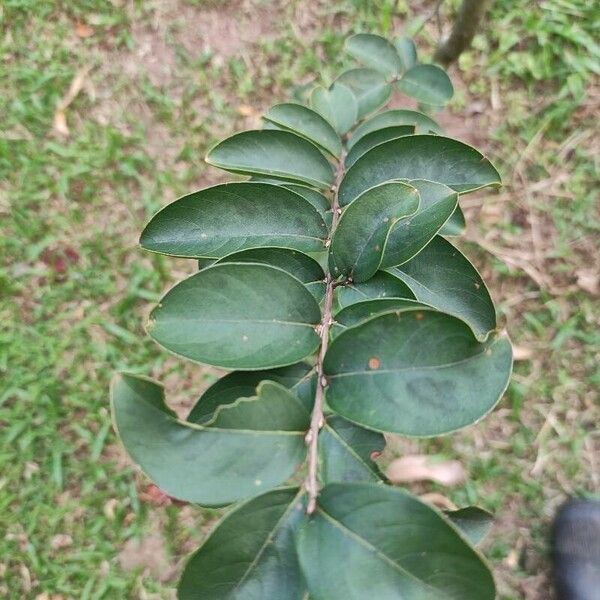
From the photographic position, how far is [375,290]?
99 centimetres

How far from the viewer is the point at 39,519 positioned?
2234 mm

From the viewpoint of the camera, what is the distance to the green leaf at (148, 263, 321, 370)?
0.84 metres

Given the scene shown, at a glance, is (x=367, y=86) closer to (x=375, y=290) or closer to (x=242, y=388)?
(x=375, y=290)

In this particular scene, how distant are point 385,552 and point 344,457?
0.20 m

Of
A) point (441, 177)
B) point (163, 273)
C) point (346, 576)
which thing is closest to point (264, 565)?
point (346, 576)

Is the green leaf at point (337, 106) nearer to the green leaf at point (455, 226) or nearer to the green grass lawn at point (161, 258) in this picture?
the green leaf at point (455, 226)

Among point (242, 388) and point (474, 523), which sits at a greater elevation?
point (242, 388)

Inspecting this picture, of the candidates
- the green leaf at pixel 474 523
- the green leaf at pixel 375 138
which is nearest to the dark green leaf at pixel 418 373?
the green leaf at pixel 474 523

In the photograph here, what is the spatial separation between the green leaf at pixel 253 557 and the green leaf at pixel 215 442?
0.03 metres

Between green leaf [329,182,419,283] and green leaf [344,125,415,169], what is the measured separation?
0.30 meters

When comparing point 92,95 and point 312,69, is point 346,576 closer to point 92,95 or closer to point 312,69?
point 312,69

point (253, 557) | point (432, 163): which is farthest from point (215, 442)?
point (432, 163)

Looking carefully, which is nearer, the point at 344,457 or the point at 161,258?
the point at 344,457

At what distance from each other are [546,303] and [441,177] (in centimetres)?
139
